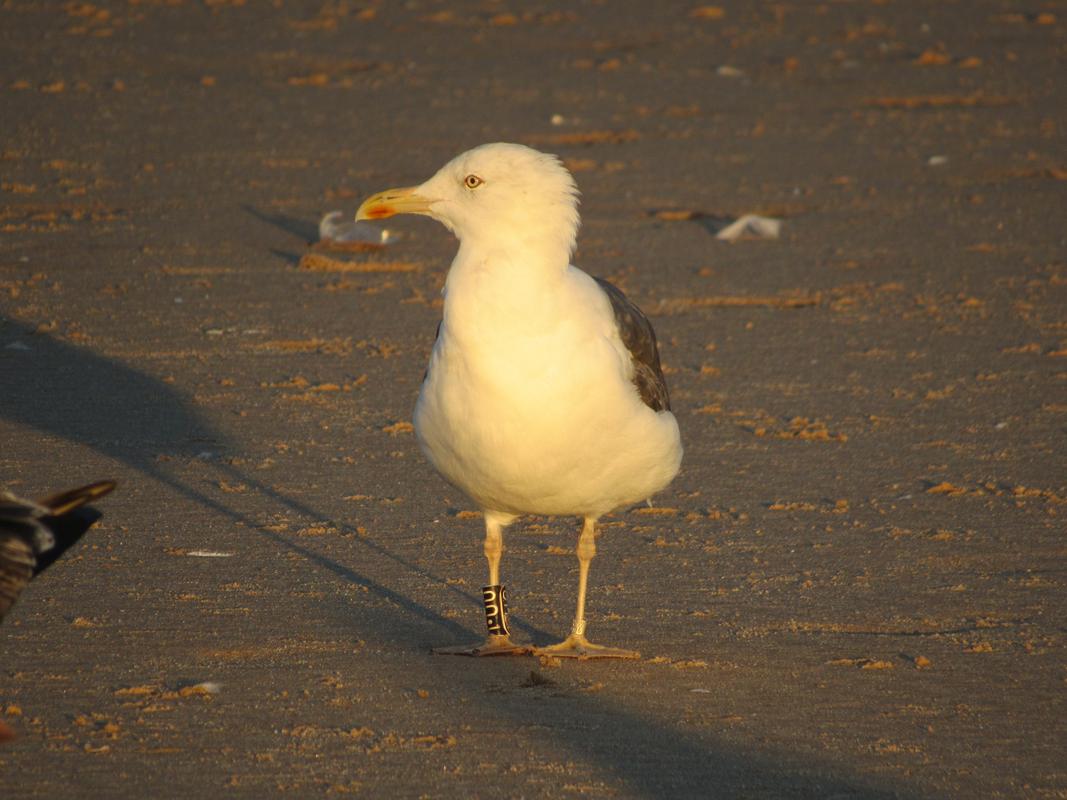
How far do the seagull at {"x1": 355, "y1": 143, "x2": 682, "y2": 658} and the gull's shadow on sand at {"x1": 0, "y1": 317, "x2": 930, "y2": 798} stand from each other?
14.2 inches

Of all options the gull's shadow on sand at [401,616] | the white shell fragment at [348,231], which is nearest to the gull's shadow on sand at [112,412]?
the gull's shadow on sand at [401,616]

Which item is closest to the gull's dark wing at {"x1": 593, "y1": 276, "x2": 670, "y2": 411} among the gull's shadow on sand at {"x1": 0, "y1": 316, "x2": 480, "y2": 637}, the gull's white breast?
the gull's white breast

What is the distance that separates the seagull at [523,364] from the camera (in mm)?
5777

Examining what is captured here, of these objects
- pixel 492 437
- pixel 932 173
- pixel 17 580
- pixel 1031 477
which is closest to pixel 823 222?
pixel 932 173

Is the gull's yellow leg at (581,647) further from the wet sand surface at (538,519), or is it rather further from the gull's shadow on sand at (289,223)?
the gull's shadow on sand at (289,223)

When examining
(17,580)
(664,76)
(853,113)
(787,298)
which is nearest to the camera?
(17,580)

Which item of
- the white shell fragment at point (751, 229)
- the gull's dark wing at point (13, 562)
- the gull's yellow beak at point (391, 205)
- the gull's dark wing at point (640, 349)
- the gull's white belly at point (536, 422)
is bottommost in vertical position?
the gull's dark wing at point (13, 562)

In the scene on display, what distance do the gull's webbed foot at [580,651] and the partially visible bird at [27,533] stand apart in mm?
1966

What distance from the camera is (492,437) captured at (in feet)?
19.1

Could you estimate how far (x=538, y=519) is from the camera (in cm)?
783

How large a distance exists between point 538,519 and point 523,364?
85.7 inches

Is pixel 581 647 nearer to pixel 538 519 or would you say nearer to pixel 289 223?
pixel 538 519

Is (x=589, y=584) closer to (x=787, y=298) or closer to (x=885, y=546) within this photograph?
(x=885, y=546)

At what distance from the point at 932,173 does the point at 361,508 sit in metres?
8.61
